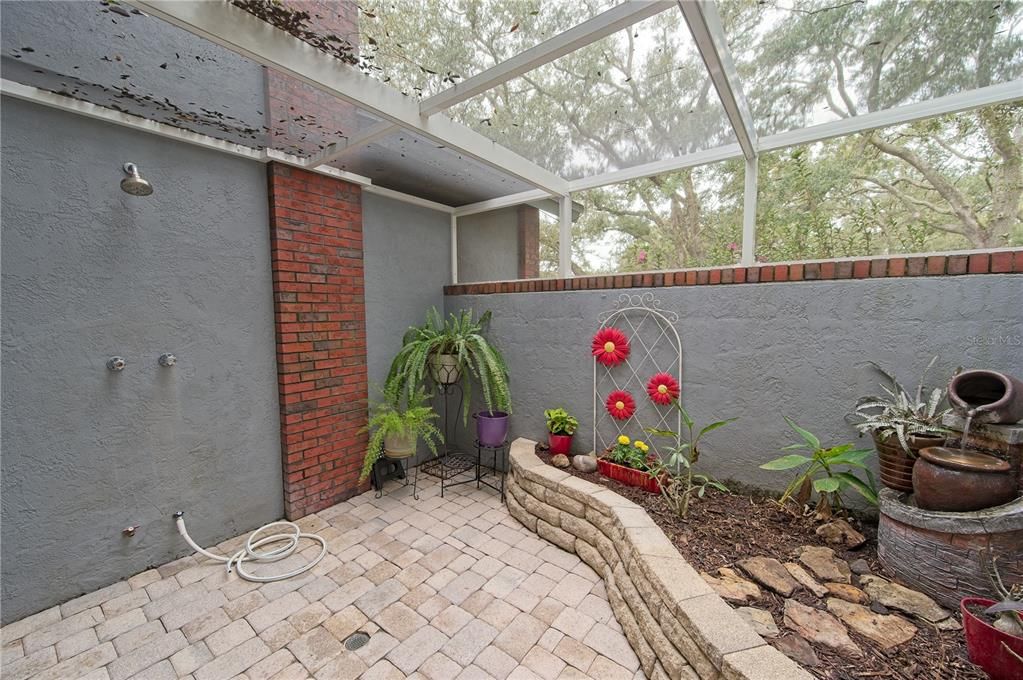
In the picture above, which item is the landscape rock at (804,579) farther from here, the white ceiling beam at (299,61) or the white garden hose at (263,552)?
the white ceiling beam at (299,61)

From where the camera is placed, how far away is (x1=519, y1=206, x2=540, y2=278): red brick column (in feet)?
14.0

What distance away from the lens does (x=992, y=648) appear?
1279 mm

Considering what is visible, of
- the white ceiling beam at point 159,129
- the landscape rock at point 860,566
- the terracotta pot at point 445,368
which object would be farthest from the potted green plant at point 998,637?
the white ceiling beam at point 159,129

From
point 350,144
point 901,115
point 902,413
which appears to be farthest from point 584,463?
point 901,115

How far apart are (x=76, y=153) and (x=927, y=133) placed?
17.8ft

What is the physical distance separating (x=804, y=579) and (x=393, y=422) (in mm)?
2883

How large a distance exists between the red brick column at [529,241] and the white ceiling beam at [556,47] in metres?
2.27

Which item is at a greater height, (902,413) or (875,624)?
(902,413)

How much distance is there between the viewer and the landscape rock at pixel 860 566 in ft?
6.21

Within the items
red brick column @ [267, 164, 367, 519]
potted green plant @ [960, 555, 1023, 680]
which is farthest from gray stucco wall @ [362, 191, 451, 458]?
potted green plant @ [960, 555, 1023, 680]

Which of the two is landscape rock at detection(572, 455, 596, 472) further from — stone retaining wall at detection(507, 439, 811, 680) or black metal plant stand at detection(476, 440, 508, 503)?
black metal plant stand at detection(476, 440, 508, 503)

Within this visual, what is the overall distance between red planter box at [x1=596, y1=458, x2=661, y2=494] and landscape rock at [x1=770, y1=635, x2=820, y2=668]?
1.10m

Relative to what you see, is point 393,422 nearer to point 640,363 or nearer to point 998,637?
→ point 640,363

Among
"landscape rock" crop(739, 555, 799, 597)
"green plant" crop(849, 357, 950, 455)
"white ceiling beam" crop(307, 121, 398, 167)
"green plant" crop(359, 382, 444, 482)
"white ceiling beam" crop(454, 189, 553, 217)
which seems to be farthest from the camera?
"white ceiling beam" crop(454, 189, 553, 217)
